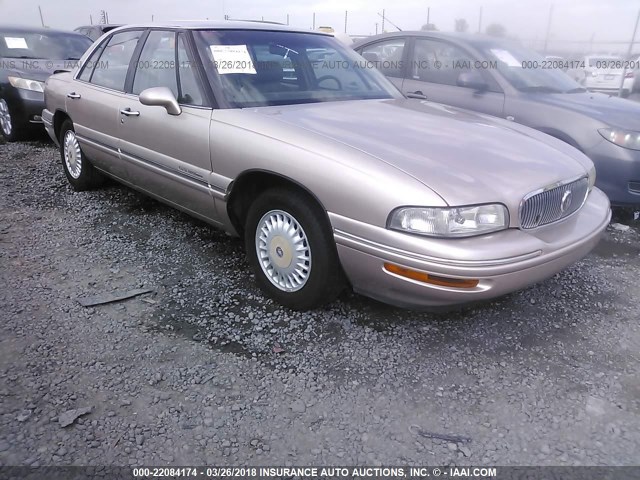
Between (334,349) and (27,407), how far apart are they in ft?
4.50

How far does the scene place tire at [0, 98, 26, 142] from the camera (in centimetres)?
679

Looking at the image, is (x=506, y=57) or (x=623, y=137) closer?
(x=623, y=137)

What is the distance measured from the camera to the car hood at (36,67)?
669 cm

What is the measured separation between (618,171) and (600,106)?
77 centimetres

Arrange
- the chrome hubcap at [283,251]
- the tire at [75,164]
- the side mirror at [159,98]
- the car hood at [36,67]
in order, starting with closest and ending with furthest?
the chrome hubcap at [283,251] → the side mirror at [159,98] → the tire at [75,164] → the car hood at [36,67]

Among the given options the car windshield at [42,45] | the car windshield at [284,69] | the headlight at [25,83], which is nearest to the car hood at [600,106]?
the car windshield at [284,69]

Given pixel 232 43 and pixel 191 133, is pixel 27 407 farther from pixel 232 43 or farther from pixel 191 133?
pixel 232 43

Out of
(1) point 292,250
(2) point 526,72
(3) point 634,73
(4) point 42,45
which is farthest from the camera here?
(3) point 634,73

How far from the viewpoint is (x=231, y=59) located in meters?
3.20

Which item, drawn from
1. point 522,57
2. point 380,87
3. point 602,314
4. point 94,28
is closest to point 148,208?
point 380,87

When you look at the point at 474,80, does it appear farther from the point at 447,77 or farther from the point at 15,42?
the point at 15,42

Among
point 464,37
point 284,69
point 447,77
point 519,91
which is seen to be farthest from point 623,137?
point 284,69

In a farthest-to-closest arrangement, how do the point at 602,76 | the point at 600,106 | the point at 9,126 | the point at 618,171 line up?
the point at 602,76 → the point at 9,126 → the point at 600,106 → the point at 618,171

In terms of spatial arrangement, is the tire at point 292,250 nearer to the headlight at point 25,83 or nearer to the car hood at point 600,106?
the car hood at point 600,106
